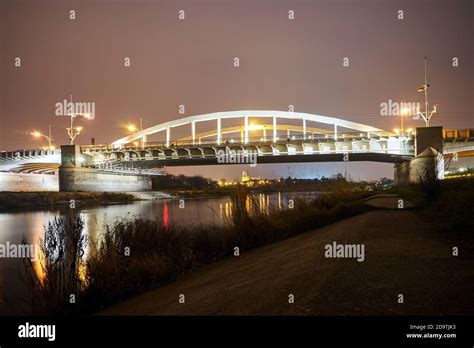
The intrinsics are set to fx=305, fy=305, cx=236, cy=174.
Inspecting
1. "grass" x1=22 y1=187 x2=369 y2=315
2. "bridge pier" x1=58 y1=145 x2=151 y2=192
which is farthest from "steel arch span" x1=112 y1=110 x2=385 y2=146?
"grass" x1=22 y1=187 x2=369 y2=315

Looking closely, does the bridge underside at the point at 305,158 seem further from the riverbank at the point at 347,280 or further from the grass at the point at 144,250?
the riverbank at the point at 347,280

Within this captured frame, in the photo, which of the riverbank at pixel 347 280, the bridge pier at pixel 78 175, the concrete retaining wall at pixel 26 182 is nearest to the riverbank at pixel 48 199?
the bridge pier at pixel 78 175

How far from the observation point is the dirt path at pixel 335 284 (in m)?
3.88

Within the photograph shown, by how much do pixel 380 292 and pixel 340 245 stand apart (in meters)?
2.87

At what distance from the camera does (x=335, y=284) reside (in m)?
4.53

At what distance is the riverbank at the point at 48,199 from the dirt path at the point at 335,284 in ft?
120

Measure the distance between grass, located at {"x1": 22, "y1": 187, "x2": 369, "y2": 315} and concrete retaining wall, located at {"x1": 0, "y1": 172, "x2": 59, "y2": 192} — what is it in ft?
181

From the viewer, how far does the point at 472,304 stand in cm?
371

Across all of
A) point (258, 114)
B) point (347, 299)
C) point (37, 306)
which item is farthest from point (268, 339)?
point (258, 114)

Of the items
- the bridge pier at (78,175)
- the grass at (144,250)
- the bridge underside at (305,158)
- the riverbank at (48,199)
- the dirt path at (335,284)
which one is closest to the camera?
the dirt path at (335,284)

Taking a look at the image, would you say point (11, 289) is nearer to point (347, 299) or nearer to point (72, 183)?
point (347, 299)

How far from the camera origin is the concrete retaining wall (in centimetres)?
5288

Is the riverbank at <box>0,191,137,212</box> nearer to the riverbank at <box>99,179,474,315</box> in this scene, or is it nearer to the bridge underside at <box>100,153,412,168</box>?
the bridge underside at <box>100,153,412,168</box>

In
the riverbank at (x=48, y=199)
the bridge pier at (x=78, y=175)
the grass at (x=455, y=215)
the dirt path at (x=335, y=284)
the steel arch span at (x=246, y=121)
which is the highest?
the steel arch span at (x=246, y=121)
